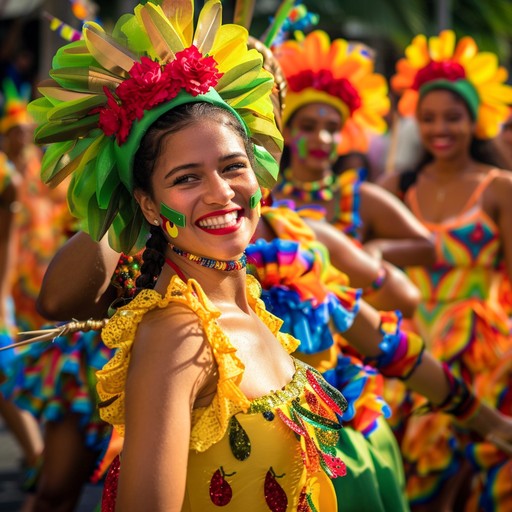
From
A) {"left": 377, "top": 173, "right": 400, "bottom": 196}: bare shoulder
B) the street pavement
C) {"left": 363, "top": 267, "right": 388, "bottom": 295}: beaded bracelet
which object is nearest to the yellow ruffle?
{"left": 363, "top": 267, "right": 388, "bottom": 295}: beaded bracelet

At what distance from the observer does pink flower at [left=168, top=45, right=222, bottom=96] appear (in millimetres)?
2453

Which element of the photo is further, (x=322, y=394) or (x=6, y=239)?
(x=6, y=239)

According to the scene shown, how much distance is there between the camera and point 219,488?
238 centimetres

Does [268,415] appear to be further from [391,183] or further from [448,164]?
[391,183]

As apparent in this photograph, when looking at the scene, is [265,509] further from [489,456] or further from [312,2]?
[312,2]

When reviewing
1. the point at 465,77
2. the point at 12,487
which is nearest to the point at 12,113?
the point at 12,487

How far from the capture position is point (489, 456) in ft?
16.8

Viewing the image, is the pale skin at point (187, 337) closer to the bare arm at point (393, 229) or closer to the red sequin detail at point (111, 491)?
the red sequin detail at point (111, 491)

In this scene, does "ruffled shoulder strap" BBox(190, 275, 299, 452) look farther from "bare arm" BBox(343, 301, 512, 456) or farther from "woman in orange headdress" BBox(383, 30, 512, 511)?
"woman in orange headdress" BBox(383, 30, 512, 511)

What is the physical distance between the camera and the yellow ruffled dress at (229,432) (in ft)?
7.70

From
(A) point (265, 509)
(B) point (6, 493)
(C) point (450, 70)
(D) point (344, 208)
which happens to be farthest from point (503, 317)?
(A) point (265, 509)

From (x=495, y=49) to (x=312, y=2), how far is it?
11.8 feet

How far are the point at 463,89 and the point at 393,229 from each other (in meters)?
1.15

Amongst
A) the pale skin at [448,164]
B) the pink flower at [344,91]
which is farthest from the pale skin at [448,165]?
the pink flower at [344,91]
